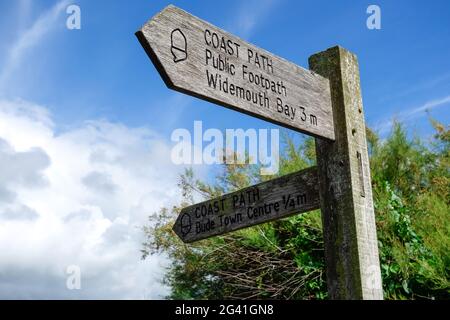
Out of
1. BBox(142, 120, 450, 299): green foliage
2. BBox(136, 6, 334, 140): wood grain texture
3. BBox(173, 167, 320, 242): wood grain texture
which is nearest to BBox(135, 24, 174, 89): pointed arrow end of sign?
BBox(136, 6, 334, 140): wood grain texture

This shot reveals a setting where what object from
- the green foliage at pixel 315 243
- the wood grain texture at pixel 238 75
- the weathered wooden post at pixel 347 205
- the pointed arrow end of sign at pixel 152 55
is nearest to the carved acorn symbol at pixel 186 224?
the weathered wooden post at pixel 347 205

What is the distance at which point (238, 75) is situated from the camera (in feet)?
11.5

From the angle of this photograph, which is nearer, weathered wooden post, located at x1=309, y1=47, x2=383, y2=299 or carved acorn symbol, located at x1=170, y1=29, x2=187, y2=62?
carved acorn symbol, located at x1=170, y1=29, x2=187, y2=62

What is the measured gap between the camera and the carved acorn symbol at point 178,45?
3168 mm

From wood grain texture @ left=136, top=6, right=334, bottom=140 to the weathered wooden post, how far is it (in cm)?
10

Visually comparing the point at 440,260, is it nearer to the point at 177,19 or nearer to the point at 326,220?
the point at 326,220

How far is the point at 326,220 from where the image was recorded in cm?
405

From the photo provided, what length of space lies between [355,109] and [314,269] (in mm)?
7456

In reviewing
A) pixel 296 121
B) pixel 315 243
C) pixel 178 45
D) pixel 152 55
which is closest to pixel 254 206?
pixel 296 121

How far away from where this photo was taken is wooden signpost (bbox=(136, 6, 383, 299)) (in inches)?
129

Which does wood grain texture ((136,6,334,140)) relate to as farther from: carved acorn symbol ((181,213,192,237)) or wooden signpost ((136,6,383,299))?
carved acorn symbol ((181,213,192,237))

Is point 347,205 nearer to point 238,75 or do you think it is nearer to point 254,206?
point 254,206

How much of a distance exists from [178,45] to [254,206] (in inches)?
56.9

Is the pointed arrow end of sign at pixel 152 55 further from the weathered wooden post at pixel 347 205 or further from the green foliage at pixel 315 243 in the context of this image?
the green foliage at pixel 315 243
